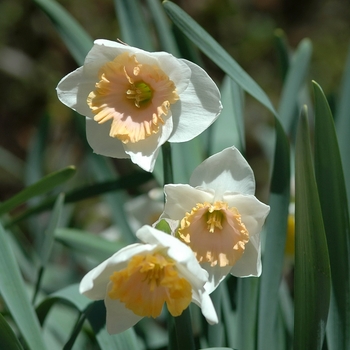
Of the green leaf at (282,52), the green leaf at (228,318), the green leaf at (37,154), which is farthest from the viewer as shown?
the green leaf at (37,154)

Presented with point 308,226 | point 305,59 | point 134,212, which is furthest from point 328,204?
point 134,212

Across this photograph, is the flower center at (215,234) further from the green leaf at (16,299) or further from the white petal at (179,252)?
the green leaf at (16,299)

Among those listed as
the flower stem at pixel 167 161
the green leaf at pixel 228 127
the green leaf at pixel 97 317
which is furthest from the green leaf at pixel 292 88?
the green leaf at pixel 97 317

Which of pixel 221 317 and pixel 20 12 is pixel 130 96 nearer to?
pixel 221 317

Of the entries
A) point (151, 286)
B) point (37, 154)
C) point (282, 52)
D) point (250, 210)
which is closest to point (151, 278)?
point (151, 286)

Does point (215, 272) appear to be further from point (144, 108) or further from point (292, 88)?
point (292, 88)

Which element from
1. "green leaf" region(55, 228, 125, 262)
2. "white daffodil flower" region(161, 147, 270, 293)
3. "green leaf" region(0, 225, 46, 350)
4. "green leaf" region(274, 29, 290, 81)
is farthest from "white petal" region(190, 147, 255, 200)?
"green leaf" region(274, 29, 290, 81)
